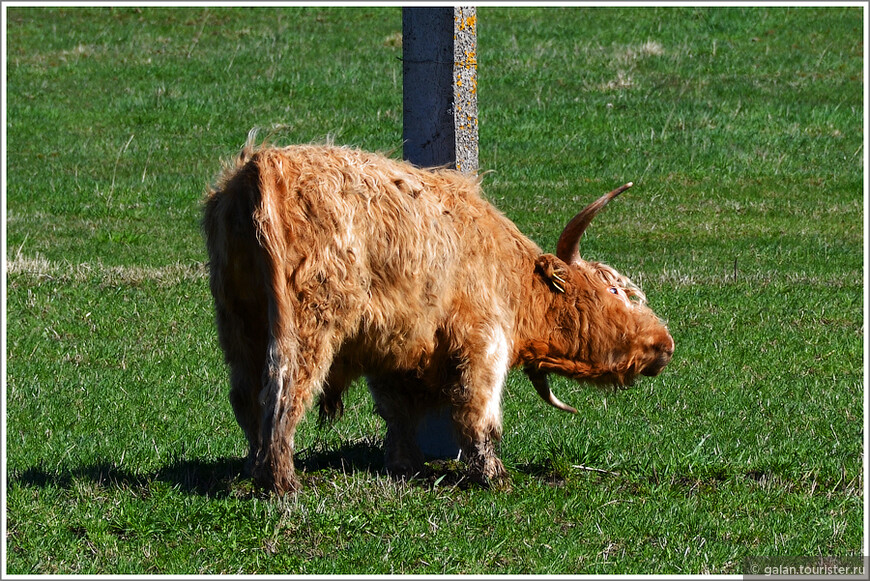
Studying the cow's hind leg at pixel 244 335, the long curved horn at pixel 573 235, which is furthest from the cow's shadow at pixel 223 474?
the long curved horn at pixel 573 235

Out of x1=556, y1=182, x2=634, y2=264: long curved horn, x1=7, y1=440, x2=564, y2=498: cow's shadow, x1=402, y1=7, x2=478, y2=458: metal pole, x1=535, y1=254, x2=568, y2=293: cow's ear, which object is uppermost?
x1=402, y1=7, x2=478, y2=458: metal pole

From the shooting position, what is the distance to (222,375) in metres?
8.70

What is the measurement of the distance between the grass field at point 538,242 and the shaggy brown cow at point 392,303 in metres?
0.46

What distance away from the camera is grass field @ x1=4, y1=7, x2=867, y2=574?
18.2ft

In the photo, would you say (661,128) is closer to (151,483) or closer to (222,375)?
(222,375)

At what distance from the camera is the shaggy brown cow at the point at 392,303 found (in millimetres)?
5328

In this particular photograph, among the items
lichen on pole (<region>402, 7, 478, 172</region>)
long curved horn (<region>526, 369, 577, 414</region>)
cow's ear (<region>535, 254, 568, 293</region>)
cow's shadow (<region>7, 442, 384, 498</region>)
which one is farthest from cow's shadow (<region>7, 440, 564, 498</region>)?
lichen on pole (<region>402, 7, 478, 172</region>)

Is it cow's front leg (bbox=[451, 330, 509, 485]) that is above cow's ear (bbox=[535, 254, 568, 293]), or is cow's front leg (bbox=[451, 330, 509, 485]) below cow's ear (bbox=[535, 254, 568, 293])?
below

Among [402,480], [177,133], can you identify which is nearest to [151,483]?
[402,480]

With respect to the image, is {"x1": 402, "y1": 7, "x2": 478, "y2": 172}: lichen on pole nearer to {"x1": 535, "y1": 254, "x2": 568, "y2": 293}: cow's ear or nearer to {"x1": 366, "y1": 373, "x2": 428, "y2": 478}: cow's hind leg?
{"x1": 535, "y1": 254, "x2": 568, "y2": 293}: cow's ear

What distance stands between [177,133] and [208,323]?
31.8 ft

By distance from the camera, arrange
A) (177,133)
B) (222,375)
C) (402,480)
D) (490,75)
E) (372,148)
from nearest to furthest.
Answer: (402,480), (222,375), (372,148), (177,133), (490,75)

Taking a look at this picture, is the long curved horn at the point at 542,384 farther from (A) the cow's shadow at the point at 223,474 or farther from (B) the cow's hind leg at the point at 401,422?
(B) the cow's hind leg at the point at 401,422

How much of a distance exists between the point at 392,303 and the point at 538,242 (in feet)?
25.2
